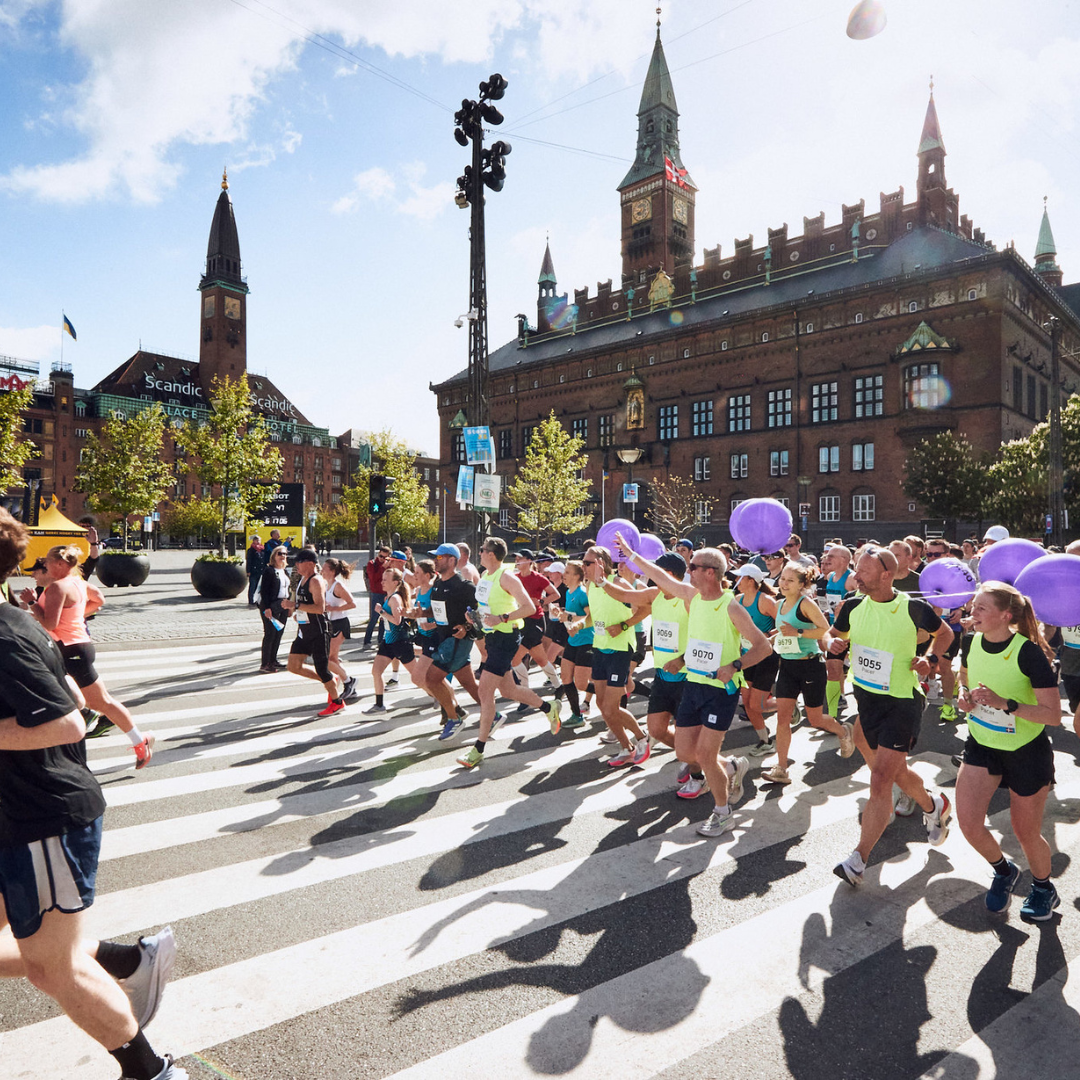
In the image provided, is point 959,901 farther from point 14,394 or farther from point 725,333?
point 725,333

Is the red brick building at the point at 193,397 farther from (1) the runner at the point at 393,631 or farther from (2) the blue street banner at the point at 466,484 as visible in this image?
Answer: (1) the runner at the point at 393,631

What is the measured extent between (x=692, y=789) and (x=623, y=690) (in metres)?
1.22

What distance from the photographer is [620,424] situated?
5606 centimetres

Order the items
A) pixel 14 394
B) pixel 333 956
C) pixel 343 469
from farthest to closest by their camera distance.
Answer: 1. pixel 343 469
2. pixel 14 394
3. pixel 333 956

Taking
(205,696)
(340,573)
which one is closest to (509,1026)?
(340,573)

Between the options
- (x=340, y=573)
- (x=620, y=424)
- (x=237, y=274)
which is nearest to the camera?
(x=340, y=573)

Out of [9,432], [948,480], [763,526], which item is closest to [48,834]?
[763,526]

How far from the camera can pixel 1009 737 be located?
4.01 metres

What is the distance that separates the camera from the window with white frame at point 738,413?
49.3 metres

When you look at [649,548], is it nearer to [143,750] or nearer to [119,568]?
[143,750]

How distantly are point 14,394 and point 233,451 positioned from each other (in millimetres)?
5949

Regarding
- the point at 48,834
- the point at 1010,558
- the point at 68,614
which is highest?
the point at 1010,558

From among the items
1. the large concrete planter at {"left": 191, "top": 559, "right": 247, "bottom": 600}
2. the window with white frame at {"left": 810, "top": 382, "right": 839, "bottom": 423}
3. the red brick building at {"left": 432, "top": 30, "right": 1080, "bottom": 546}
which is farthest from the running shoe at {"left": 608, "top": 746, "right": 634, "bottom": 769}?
the window with white frame at {"left": 810, "top": 382, "right": 839, "bottom": 423}

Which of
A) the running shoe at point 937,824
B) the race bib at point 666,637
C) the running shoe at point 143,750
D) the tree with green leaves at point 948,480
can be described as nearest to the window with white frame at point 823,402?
the tree with green leaves at point 948,480
